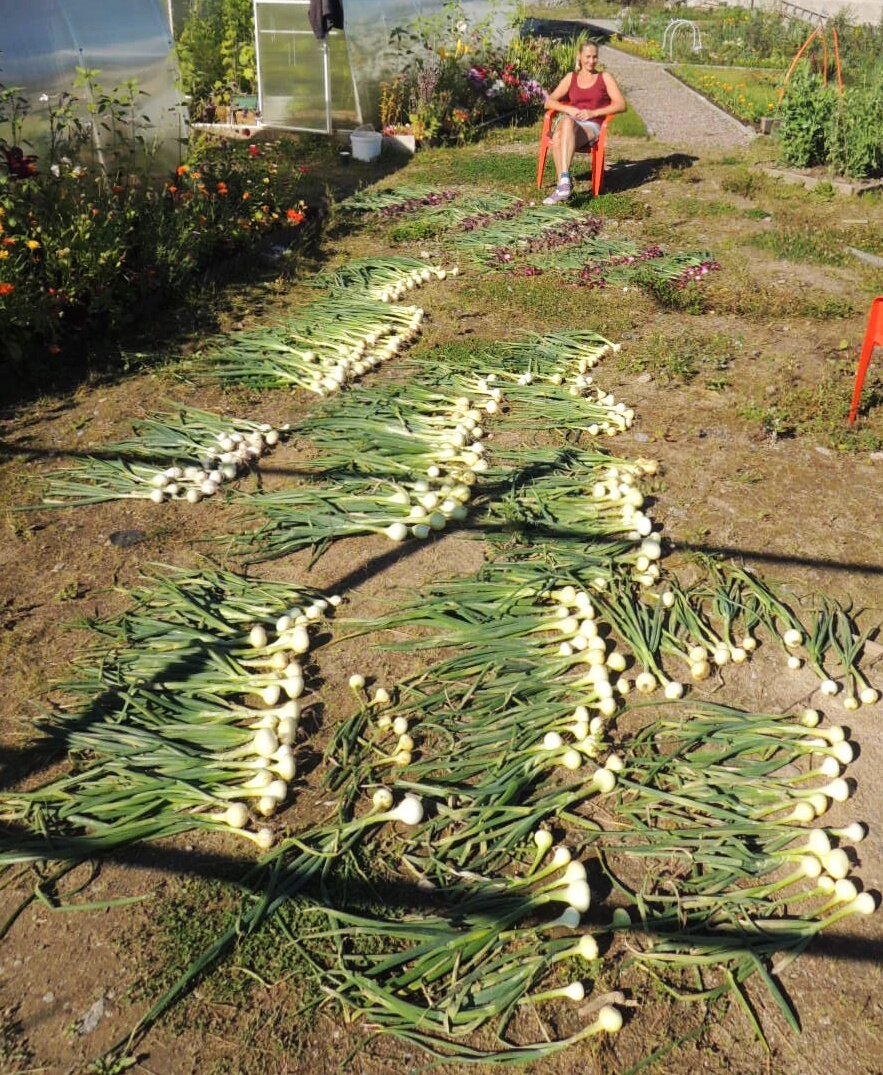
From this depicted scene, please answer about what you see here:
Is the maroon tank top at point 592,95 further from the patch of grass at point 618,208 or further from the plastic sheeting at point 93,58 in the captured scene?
the plastic sheeting at point 93,58

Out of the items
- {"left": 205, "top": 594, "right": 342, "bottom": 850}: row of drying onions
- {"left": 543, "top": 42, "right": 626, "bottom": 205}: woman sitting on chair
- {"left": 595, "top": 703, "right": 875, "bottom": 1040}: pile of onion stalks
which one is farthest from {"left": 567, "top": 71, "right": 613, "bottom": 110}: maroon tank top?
{"left": 595, "top": 703, "right": 875, "bottom": 1040}: pile of onion stalks

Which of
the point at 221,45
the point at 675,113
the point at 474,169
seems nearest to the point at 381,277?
the point at 474,169

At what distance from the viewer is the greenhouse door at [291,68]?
9844mm

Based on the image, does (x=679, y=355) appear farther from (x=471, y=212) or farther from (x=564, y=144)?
(x=564, y=144)

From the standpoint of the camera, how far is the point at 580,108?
872 cm

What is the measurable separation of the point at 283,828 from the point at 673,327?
453 cm

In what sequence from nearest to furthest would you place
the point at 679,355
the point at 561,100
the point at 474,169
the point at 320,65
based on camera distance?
the point at 679,355 → the point at 561,100 → the point at 474,169 → the point at 320,65

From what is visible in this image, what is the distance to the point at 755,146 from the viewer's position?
35.7ft

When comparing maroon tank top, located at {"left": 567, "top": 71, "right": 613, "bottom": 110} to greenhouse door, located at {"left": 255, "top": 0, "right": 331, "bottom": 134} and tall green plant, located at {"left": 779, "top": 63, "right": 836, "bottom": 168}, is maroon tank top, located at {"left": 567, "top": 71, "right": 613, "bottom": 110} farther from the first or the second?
greenhouse door, located at {"left": 255, "top": 0, "right": 331, "bottom": 134}

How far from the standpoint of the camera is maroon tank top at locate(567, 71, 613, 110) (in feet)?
28.4

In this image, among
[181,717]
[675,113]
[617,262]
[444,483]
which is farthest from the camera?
[675,113]

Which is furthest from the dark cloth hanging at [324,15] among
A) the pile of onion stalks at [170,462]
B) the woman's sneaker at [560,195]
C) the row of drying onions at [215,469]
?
the row of drying onions at [215,469]

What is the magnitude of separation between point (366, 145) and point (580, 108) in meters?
2.47

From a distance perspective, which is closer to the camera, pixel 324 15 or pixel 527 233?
pixel 527 233
